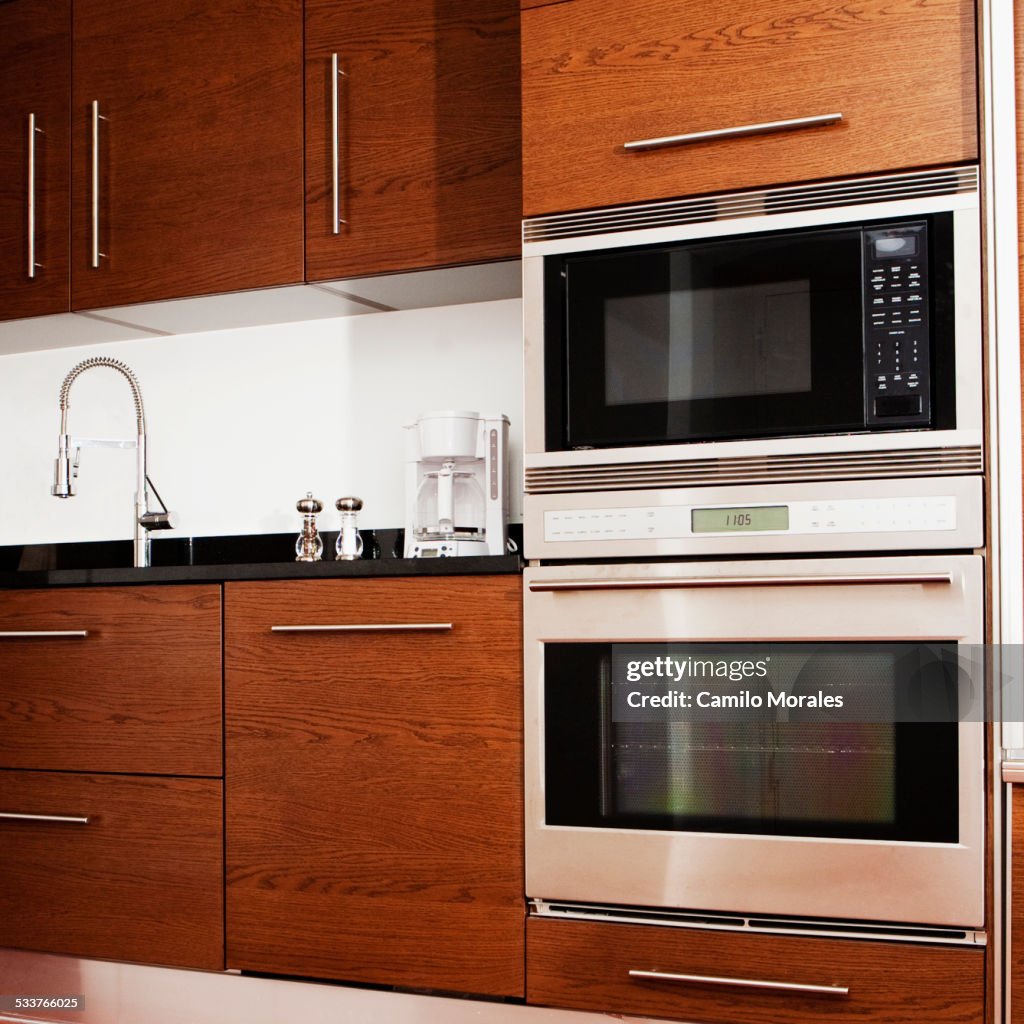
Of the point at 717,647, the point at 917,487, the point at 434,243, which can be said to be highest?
the point at 434,243

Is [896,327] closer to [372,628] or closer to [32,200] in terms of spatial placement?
[372,628]

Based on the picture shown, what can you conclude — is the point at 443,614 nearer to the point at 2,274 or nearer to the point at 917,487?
the point at 917,487

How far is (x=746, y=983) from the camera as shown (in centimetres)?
179

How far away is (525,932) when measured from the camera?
194cm

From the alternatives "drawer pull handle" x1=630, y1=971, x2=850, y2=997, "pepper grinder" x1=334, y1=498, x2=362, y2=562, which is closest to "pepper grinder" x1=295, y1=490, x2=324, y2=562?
"pepper grinder" x1=334, y1=498, x2=362, y2=562

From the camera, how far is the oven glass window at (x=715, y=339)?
184 centimetres

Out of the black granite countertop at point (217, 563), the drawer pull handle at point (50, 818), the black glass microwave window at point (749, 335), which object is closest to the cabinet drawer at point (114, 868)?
the drawer pull handle at point (50, 818)

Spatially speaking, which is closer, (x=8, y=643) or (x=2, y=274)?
(x=8, y=643)

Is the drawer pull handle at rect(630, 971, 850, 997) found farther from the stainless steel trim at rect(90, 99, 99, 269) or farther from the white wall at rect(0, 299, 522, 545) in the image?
the stainless steel trim at rect(90, 99, 99, 269)

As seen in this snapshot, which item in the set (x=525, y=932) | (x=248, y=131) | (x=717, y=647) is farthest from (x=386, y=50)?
(x=525, y=932)

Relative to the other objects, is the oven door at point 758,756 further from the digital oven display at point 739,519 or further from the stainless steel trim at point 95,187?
the stainless steel trim at point 95,187

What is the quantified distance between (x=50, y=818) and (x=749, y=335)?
Result: 1560mm

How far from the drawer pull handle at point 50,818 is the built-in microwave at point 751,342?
3.40 feet

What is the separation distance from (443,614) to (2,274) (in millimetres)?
1507
